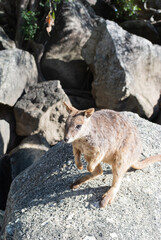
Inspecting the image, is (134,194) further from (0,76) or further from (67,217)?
(0,76)

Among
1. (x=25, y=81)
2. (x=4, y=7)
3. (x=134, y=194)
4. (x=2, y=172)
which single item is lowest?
(x=2, y=172)

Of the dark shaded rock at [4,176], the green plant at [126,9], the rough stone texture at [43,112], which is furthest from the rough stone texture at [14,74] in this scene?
the green plant at [126,9]

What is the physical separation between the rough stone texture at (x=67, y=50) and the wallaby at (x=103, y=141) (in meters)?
4.77

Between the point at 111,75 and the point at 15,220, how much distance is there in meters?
4.62

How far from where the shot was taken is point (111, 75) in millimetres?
7328

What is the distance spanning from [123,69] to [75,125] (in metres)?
4.44

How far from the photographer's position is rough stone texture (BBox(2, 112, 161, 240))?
11.0ft

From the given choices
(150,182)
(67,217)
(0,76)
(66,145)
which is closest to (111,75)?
(0,76)

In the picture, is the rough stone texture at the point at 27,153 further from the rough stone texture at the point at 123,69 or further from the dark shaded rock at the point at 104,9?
the dark shaded rock at the point at 104,9

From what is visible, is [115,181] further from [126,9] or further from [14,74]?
[126,9]

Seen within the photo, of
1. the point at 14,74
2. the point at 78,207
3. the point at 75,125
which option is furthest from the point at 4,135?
the point at 75,125

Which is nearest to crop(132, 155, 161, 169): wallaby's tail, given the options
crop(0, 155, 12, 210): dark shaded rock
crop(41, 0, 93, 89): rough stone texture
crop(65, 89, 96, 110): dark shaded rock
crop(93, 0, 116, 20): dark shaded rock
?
crop(0, 155, 12, 210): dark shaded rock

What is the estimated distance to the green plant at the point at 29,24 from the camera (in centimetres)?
776

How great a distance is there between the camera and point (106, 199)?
3543 mm
